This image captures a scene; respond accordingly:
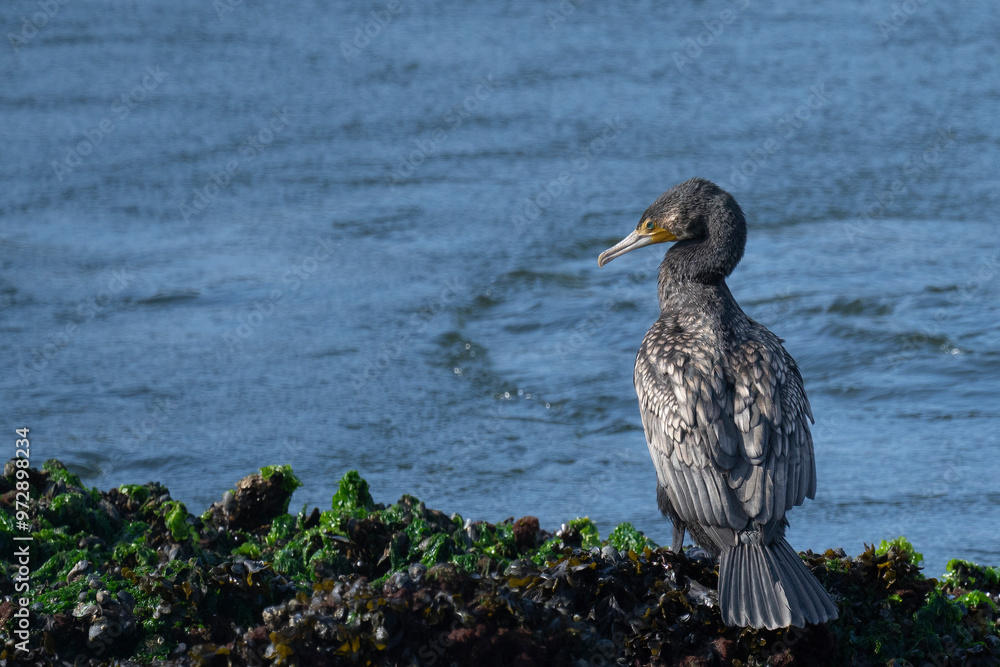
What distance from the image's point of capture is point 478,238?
8305mm

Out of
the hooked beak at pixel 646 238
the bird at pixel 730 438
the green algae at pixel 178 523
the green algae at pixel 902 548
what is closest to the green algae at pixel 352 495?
the green algae at pixel 178 523

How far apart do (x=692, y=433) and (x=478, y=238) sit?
4.41m

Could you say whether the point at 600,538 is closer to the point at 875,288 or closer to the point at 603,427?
the point at 603,427

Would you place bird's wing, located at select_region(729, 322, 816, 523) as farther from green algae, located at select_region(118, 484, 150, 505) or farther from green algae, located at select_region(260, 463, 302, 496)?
green algae, located at select_region(118, 484, 150, 505)

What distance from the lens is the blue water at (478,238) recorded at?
19.3 feet

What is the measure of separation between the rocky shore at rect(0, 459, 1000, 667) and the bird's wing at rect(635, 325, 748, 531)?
0.74 feet

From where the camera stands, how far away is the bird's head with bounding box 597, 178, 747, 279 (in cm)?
471

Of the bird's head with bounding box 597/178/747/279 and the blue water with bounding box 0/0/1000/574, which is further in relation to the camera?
the blue water with bounding box 0/0/1000/574

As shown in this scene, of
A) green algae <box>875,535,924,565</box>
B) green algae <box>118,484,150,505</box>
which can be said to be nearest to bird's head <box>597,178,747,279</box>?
green algae <box>875,535,924,565</box>

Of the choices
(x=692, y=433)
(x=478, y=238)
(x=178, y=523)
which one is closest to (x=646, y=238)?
(x=692, y=433)

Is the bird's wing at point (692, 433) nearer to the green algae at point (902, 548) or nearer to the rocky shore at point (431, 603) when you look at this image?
the rocky shore at point (431, 603)

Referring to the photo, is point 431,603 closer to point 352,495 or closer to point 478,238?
point 352,495

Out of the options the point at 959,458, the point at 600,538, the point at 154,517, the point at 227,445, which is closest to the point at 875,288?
the point at 959,458

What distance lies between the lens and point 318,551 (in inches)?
175
